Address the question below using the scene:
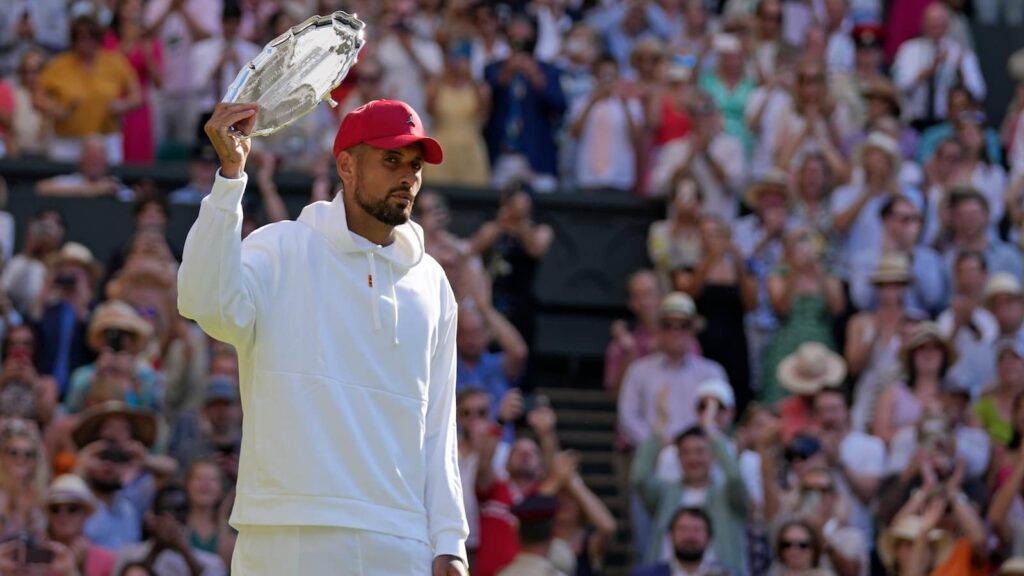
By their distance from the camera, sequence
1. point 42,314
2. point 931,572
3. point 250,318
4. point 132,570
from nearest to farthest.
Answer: point 250,318 → point 132,570 → point 931,572 → point 42,314

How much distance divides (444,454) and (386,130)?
0.94m

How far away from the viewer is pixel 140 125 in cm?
1648

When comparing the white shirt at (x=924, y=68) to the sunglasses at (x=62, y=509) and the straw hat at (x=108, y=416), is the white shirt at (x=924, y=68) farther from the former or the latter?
the sunglasses at (x=62, y=509)

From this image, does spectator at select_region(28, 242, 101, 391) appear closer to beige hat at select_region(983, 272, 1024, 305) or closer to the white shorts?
beige hat at select_region(983, 272, 1024, 305)

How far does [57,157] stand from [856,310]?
5.68m

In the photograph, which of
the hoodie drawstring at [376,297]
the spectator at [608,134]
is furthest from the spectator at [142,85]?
the hoodie drawstring at [376,297]

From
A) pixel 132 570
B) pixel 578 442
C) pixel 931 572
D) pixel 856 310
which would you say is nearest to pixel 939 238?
pixel 856 310

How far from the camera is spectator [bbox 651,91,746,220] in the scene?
15.8m

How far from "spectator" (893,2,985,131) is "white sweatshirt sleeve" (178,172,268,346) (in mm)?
12300

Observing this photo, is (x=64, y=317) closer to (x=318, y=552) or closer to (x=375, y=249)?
(x=375, y=249)

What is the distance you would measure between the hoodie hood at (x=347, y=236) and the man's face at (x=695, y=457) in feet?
19.4

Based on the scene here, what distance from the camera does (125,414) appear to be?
12250 mm

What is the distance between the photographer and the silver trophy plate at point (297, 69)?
6254mm

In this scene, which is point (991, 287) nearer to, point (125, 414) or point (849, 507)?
point (849, 507)
